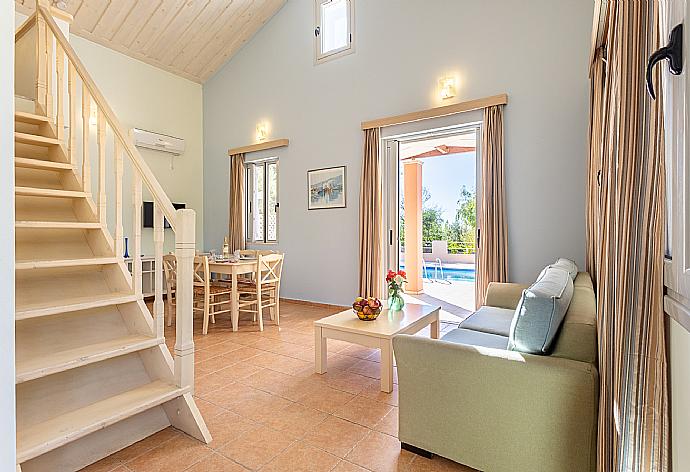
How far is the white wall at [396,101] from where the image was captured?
388 cm

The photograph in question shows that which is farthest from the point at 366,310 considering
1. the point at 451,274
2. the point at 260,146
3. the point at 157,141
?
the point at 157,141

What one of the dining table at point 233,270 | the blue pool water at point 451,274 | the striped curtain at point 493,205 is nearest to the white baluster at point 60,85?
the dining table at point 233,270

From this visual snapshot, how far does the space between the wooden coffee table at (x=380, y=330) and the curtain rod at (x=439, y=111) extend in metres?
2.40

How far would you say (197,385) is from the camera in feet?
9.37

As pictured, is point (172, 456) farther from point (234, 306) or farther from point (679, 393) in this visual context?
point (234, 306)

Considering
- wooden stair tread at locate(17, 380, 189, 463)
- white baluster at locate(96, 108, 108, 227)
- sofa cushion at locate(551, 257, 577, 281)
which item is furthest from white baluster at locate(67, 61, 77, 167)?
sofa cushion at locate(551, 257, 577, 281)

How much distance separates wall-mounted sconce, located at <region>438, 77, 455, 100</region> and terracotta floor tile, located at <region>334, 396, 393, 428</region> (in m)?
3.59

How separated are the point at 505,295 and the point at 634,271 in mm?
2421

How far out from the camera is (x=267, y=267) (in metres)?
4.59

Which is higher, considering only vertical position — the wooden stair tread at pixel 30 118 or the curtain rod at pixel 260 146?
the curtain rod at pixel 260 146

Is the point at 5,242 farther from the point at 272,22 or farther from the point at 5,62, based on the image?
the point at 272,22

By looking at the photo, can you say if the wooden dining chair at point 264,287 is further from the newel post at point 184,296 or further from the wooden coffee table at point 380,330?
the newel post at point 184,296

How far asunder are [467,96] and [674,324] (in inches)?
151

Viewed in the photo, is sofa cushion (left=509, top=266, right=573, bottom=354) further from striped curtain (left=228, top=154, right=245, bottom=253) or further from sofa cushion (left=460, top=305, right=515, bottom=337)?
striped curtain (left=228, top=154, right=245, bottom=253)
